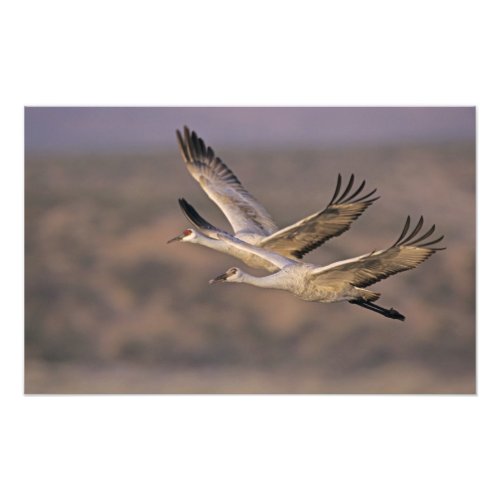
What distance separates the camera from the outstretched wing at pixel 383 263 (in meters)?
5.92

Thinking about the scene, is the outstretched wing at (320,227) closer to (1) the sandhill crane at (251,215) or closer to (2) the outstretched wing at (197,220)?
(1) the sandhill crane at (251,215)

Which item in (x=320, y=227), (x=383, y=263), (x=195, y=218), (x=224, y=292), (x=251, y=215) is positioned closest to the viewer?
(x=383, y=263)

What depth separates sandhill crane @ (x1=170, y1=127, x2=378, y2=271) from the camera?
633cm

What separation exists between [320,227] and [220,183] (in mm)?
1026

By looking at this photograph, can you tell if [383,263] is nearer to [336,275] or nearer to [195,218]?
[336,275]

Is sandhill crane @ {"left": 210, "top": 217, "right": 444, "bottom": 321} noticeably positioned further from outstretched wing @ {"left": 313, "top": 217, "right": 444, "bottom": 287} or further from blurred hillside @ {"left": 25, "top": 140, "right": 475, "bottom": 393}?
blurred hillside @ {"left": 25, "top": 140, "right": 475, "bottom": 393}

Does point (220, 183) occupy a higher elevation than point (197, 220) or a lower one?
higher

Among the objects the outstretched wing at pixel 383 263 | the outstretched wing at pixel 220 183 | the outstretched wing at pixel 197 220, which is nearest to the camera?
the outstretched wing at pixel 383 263

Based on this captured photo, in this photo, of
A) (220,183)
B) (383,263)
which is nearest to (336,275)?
(383,263)

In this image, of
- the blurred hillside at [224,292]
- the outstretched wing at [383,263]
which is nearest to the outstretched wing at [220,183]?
the blurred hillside at [224,292]

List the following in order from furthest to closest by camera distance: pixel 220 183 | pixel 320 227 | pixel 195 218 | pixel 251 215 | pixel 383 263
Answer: pixel 220 183 → pixel 251 215 → pixel 195 218 → pixel 320 227 → pixel 383 263

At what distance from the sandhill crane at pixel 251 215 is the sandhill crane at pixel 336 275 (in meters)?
0.14

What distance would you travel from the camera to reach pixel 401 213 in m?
7.48

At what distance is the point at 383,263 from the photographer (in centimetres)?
606
